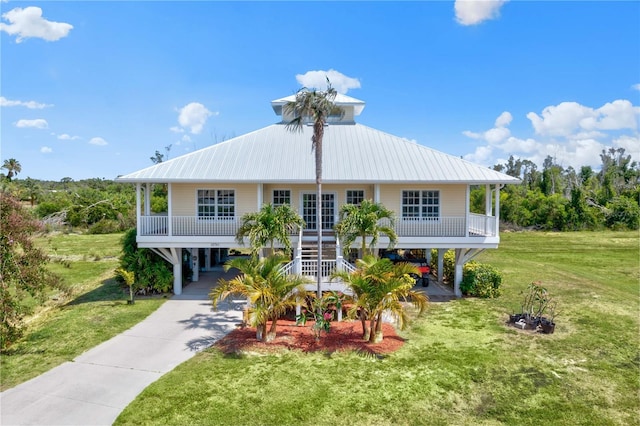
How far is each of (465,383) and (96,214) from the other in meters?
42.3

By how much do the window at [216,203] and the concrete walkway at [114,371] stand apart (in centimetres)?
445

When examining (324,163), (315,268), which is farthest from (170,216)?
(324,163)

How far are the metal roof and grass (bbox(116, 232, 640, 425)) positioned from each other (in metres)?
5.92

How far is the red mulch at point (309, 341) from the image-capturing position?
428 inches

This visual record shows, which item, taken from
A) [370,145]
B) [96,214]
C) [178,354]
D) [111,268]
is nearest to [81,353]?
[178,354]

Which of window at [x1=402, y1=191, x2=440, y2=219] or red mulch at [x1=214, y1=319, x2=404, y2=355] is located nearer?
red mulch at [x1=214, y1=319, x2=404, y2=355]

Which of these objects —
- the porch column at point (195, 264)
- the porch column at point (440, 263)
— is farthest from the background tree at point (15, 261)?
the porch column at point (440, 263)

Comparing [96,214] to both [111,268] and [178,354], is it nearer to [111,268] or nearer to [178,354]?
[111,268]

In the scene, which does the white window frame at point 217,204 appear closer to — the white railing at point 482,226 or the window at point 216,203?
the window at point 216,203

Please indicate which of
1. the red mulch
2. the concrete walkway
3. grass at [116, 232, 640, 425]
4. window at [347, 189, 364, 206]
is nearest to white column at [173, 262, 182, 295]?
the concrete walkway

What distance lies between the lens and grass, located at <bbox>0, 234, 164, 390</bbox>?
32.8 feet

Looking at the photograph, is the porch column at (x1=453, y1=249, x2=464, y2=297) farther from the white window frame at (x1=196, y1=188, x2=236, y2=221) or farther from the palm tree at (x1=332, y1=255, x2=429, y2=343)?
the white window frame at (x1=196, y1=188, x2=236, y2=221)

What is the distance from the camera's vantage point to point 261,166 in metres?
16.8

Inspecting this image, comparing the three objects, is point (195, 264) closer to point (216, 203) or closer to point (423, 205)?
point (216, 203)
